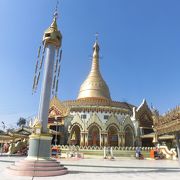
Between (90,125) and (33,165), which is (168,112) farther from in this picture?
(90,125)

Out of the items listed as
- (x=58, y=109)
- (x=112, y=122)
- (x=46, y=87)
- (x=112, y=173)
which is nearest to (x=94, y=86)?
(x=58, y=109)

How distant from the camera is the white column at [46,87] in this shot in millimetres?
13758

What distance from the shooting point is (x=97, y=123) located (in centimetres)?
3950

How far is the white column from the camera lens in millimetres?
13758

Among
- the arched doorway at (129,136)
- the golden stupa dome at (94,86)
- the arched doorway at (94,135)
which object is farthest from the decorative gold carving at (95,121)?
the golden stupa dome at (94,86)

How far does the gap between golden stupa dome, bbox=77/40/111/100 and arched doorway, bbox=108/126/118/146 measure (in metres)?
8.67

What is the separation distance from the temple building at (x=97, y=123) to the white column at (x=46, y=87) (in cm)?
2530

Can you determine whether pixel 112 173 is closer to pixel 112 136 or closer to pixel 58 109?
pixel 112 136

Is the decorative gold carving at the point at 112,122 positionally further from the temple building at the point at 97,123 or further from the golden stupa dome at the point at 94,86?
the golden stupa dome at the point at 94,86

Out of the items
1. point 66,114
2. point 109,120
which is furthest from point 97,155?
point 66,114

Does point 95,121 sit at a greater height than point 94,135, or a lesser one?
greater

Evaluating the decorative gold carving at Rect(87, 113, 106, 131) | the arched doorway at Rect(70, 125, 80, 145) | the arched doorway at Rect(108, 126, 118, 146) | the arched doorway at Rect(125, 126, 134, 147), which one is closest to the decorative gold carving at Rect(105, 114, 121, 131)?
the arched doorway at Rect(108, 126, 118, 146)

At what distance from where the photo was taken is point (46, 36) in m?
15.6

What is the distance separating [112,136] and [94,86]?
1226 centimetres
